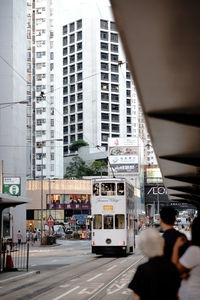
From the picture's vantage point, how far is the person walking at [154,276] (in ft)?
17.4

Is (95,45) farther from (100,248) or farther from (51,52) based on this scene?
(100,248)

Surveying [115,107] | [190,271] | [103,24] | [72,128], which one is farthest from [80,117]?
[190,271]

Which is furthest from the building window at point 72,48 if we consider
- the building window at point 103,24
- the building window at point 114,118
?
the building window at point 114,118

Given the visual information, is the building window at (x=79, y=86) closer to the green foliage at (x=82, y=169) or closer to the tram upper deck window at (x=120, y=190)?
the green foliage at (x=82, y=169)

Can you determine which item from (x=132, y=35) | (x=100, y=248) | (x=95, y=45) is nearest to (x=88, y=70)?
(x=95, y=45)

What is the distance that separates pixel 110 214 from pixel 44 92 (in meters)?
96.4

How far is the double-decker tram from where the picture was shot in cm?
3175

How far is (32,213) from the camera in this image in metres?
92.7

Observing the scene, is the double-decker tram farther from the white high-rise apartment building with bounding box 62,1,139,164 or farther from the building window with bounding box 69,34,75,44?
the building window with bounding box 69,34,75,44

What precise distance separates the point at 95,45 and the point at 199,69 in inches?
5185

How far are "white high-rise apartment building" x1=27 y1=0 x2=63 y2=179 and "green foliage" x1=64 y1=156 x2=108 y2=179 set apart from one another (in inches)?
114

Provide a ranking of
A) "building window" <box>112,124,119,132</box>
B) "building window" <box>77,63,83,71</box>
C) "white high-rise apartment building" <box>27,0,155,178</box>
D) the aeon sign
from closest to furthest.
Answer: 1. the aeon sign
2. "white high-rise apartment building" <box>27,0,155,178</box>
3. "building window" <box>112,124,119,132</box>
4. "building window" <box>77,63,83,71</box>

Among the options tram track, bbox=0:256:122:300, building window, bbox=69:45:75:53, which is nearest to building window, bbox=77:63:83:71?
building window, bbox=69:45:75:53

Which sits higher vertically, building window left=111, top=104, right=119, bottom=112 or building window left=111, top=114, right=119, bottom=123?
building window left=111, top=104, right=119, bottom=112
